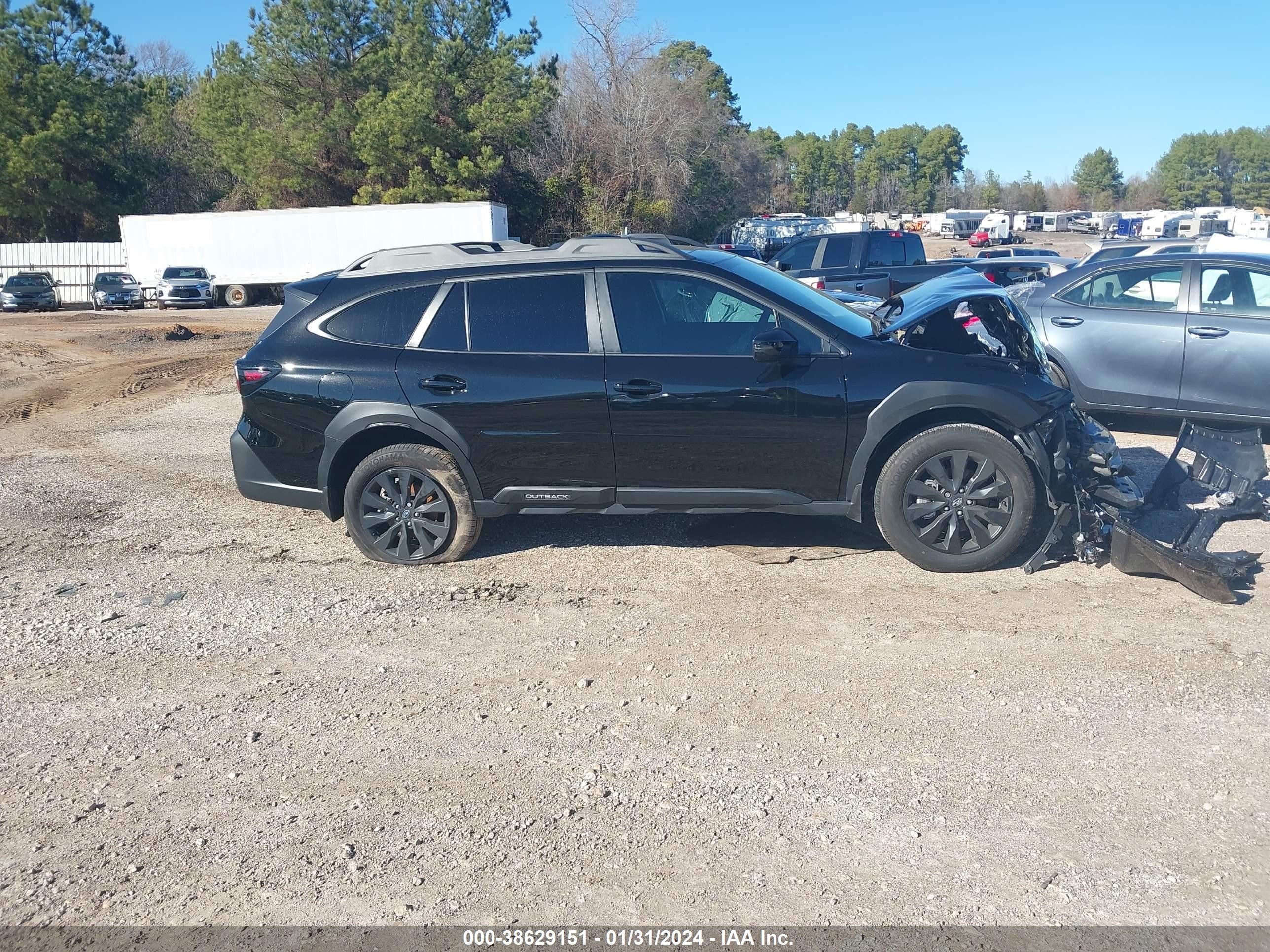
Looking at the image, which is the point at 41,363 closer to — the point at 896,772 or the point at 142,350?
the point at 142,350

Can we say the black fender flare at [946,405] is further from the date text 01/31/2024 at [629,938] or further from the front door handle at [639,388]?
the date text 01/31/2024 at [629,938]

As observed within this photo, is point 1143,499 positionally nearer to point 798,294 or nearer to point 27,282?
point 798,294

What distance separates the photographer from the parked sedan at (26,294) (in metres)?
33.1

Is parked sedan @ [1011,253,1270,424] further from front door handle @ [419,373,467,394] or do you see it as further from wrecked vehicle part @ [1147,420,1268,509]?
front door handle @ [419,373,467,394]

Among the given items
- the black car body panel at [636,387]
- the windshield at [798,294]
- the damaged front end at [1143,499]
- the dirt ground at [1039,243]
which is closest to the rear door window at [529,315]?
the black car body panel at [636,387]

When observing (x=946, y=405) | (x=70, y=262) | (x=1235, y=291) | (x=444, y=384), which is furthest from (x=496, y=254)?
(x=70, y=262)

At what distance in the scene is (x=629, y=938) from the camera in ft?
9.92

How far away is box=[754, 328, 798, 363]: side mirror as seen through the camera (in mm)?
5629

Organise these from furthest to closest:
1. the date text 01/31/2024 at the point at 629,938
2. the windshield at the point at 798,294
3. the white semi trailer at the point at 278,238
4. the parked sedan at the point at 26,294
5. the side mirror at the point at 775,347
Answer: the parked sedan at the point at 26,294 → the white semi trailer at the point at 278,238 → the windshield at the point at 798,294 → the side mirror at the point at 775,347 → the date text 01/31/2024 at the point at 629,938

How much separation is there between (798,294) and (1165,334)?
4.16 m

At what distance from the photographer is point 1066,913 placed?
9.98 ft

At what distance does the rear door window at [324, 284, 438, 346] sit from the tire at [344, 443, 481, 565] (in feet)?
2.21

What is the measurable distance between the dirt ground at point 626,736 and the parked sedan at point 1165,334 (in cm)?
230

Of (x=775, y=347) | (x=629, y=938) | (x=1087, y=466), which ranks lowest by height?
(x=629, y=938)
